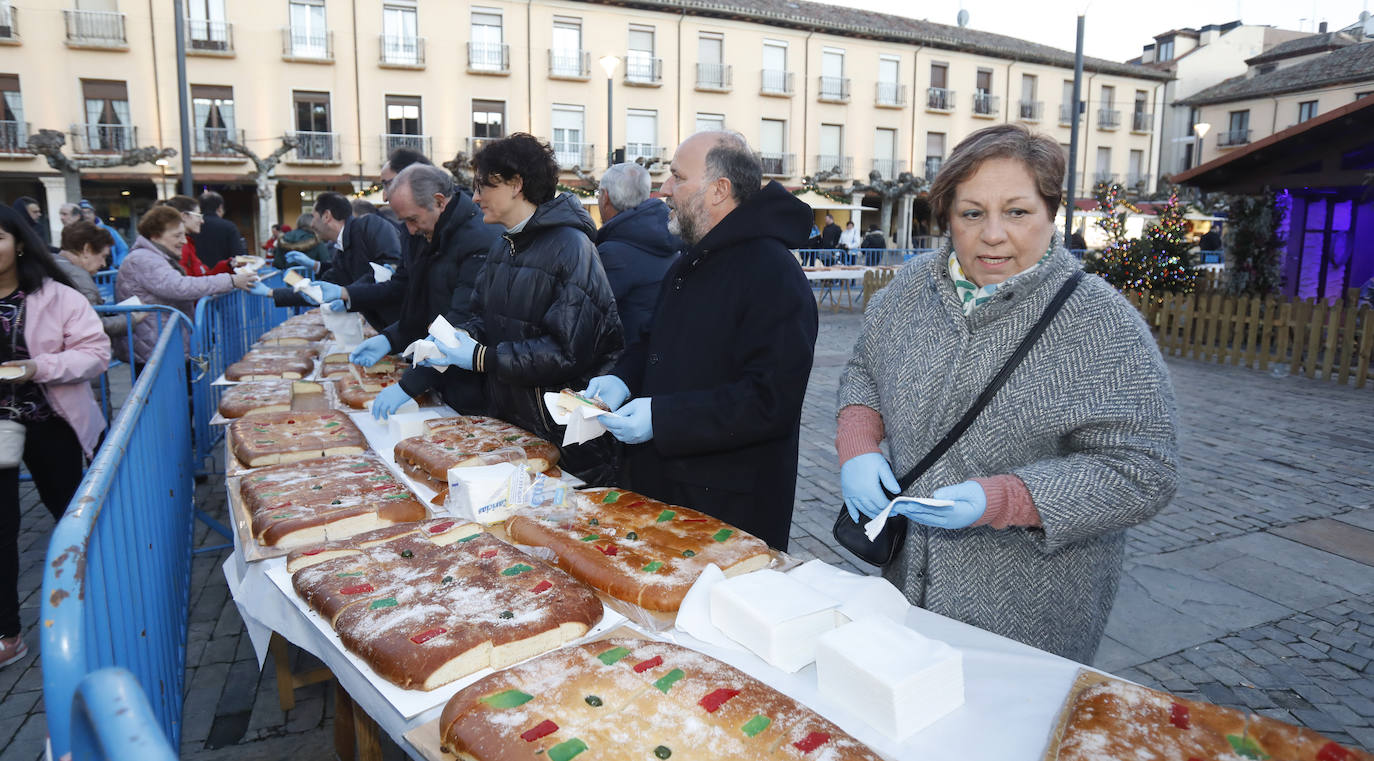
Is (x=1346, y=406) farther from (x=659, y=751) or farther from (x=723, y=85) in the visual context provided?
(x=723, y=85)

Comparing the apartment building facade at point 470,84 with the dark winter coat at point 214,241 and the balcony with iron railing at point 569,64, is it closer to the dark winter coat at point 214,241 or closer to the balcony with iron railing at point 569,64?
the balcony with iron railing at point 569,64

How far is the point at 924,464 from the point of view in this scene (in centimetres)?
200

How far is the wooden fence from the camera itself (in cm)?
977

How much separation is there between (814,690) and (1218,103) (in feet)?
154

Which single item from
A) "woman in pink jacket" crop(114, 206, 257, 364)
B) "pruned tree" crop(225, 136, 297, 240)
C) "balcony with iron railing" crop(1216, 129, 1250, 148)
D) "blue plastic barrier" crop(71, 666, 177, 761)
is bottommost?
"blue plastic barrier" crop(71, 666, 177, 761)

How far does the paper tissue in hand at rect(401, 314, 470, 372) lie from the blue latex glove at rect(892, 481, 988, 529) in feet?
7.12

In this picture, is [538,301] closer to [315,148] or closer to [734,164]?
[734,164]

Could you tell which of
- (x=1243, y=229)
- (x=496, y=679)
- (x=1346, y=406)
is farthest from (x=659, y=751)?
(x=1243, y=229)

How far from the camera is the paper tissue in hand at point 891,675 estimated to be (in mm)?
1442

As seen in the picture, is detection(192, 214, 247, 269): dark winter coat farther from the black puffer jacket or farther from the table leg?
the table leg

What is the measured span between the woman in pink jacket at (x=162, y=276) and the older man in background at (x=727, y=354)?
4.94m

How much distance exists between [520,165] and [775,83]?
32.0 meters

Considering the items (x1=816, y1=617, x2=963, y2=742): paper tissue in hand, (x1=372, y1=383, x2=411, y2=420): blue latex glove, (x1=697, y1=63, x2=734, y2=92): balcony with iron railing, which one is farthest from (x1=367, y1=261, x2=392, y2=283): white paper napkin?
(x1=697, y1=63, x2=734, y2=92): balcony with iron railing

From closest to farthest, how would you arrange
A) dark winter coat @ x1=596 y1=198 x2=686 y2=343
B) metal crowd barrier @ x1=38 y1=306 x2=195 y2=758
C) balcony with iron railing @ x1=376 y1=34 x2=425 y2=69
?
1. metal crowd barrier @ x1=38 y1=306 x2=195 y2=758
2. dark winter coat @ x1=596 y1=198 x2=686 y2=343
3. balcony with iron railing @ x1=376 y1=34 x2=425 y2=69
